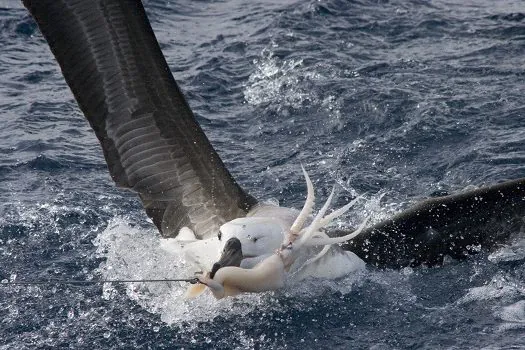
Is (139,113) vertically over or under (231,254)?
over

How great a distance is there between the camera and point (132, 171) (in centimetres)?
905

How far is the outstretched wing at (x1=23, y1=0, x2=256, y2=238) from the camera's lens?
27.9 feet

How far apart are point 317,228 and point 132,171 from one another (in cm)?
174

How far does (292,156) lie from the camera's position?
10930mm

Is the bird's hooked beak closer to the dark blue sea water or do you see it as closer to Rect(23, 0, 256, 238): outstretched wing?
the dark blue sea water

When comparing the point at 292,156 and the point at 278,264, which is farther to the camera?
the point at 292,156

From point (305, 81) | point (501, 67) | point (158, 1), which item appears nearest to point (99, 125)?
point (305, 81)

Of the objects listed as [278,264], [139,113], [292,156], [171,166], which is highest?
[139,113]

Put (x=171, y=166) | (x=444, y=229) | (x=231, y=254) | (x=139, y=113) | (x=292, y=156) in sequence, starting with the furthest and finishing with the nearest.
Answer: (x=292, y=156), (x=171, y=166), (x=139, y=113), (x=444, y=229), (x=231, y=254)

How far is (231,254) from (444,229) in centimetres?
170

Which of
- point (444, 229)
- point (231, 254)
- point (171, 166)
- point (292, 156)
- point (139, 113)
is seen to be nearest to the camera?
point (231, 254)

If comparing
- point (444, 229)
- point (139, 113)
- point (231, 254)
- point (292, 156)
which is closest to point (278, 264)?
point (231, 254)

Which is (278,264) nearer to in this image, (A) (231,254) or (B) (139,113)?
(A) (231,254)

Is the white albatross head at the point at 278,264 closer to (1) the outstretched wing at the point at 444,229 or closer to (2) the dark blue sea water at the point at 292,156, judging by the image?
(2) the dark blue sea water at the point at 292,156
